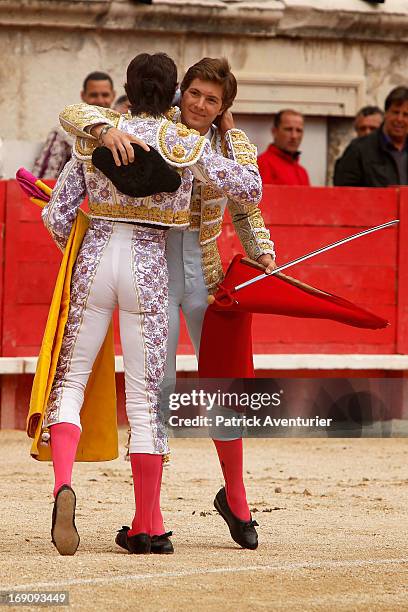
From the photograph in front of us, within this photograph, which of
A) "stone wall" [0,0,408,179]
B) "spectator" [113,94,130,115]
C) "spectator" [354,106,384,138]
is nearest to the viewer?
"spectator" [113,94,130,115]

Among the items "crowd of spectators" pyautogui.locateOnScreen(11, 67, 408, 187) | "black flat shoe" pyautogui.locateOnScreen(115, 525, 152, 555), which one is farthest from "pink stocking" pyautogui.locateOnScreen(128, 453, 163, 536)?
"crowd of spectators" pyautogui.locateOnScreen(11, 67, 408, 187)

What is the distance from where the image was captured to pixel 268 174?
919 cm

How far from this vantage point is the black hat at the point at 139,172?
4.64m

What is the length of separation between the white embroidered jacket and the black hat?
2.2 inches

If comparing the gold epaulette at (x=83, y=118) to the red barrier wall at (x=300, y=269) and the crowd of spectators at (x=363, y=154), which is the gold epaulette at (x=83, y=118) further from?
the crowd of spectators at (x=363, y=154)

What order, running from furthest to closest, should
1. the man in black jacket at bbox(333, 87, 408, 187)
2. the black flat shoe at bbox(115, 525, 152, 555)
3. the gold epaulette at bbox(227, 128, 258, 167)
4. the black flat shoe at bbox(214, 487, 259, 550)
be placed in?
the man in black jacket at bbox(333, 87, 408, 187) < the black flat shoe at bbox(214, 487, 259, 550) < the gold epaulette at bbox(227, 128, 258, 167) < the black flat shoe at bbox(115, 525, 152, 555)

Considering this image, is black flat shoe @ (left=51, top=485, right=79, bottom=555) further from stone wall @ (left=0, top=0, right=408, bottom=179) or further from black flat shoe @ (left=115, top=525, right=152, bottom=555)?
stone wall @ (left=0, top=0, right=408, bottom=179)

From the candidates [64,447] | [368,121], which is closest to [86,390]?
[64,447]

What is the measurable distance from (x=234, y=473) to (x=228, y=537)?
1.08 ft

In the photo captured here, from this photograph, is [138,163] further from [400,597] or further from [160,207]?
[400,597]

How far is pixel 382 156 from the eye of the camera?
921 cm

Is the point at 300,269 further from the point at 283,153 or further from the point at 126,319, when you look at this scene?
the point at 126,319

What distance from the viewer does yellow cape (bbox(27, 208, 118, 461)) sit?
4.79m

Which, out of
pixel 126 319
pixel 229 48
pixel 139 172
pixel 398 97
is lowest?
pixel 126 319
